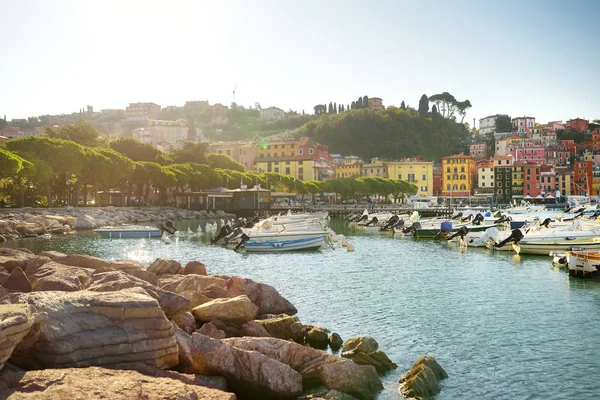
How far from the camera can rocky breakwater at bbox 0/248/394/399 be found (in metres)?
8.38

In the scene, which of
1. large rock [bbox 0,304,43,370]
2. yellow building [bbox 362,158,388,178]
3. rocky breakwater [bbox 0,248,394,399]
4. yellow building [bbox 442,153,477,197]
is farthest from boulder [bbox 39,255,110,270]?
yellow building [bbox 362,158,388,178]

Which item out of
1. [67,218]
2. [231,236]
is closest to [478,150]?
[67,218]

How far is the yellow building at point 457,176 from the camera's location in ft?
483

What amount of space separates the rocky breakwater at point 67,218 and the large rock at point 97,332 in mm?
42697

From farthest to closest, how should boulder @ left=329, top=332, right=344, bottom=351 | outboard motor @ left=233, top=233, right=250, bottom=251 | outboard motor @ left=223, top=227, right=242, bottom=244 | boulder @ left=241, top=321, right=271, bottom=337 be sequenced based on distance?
outboard motor @ left=223, top=227, right=242, bottom=244
outboard motor @ left=233, top=233, right=250, bottom=251
boulder @ left=329, top=332, right=344, bottom=351
boulder @ left=241, top=321, right=271, bottom=337

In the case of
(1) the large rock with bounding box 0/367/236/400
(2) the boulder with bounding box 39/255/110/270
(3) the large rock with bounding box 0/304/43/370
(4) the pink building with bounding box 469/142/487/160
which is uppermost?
(4) the pink building with bounding box 469/142/487/160

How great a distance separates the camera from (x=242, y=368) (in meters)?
11.3

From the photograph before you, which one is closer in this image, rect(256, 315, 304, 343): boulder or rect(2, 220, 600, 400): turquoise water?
rect(2, 220, 600, 400): turquoise water

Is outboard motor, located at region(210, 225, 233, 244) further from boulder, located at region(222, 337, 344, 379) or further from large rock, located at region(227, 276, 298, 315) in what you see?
boulder, located at region(222, 337, 344, 379)

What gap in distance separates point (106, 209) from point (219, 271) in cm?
4974

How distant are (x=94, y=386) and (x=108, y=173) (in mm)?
71773

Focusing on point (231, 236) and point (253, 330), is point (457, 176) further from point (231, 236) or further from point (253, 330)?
point (253, 330)

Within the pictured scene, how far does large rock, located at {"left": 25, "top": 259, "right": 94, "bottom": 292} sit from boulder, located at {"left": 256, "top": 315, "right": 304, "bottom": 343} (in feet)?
16.5

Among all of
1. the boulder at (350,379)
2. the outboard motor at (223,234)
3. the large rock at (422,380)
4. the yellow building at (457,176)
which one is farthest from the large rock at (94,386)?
the yellow building at (457,176)
